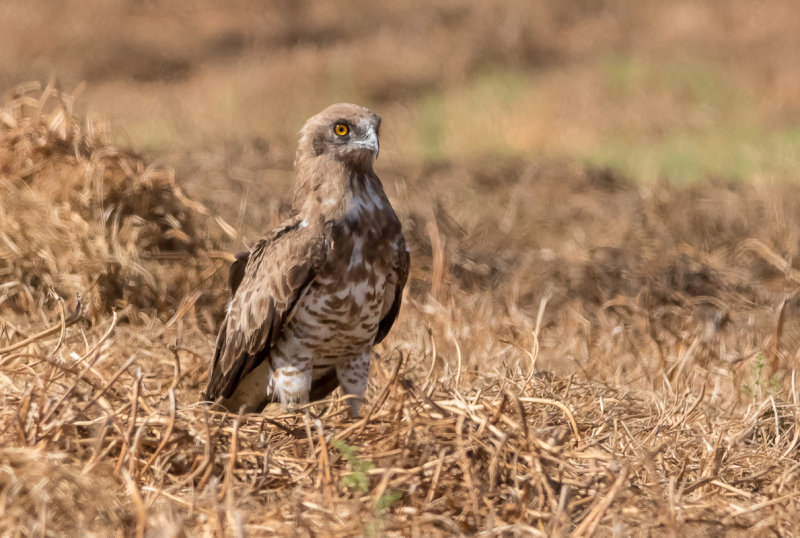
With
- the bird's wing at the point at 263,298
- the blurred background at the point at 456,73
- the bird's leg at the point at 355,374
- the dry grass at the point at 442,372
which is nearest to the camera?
the dry grass at the point at 442,372

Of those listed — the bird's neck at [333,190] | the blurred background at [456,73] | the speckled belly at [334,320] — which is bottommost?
the blurred background at [456,73]

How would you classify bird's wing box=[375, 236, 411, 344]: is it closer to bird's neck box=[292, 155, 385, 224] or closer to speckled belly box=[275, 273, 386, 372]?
speckled belly box=[275, 273, 386, 372]

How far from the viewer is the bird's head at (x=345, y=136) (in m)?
4.01

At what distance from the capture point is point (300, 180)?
13.7ft

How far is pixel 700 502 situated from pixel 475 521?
72 cm

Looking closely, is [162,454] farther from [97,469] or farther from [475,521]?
[475,521]

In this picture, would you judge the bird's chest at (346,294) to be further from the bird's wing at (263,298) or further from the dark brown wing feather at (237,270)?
the dark brown wing feather at (237,270)

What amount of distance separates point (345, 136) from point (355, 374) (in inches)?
39.6

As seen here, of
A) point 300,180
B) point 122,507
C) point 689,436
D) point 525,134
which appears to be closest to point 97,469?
point 122,507

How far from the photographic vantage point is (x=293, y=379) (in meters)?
4.25

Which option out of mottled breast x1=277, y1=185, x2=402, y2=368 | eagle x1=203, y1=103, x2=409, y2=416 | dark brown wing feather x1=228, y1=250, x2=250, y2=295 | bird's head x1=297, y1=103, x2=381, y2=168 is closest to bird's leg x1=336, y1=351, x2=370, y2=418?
eagle x1=203, y1=103, x2=409, y2=416

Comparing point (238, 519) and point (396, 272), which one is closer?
point (238, 519)

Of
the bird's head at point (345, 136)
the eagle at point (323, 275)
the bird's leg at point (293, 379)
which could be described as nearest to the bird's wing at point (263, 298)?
the eagle at point (323, 275)

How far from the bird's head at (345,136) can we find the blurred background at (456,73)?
7.23 metres
